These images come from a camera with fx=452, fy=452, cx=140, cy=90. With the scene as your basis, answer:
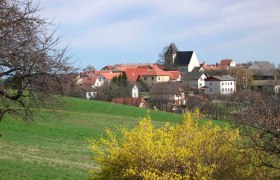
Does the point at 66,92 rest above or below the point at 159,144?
above

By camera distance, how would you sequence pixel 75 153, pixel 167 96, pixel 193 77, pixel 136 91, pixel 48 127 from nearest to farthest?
1. pixel 75 153
2. pixel 48 127
3. pixel 167 96
4. pixel 136 91
5. pixel 193 77

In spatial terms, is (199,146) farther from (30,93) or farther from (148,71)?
(148,71)

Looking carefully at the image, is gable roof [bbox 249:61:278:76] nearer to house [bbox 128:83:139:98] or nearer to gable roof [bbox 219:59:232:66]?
gable roof [bbox 219:59:232:66]

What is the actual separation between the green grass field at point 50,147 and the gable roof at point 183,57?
3928 inches

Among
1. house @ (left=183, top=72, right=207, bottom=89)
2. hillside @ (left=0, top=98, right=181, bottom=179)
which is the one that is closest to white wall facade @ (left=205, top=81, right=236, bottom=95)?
house @ (left=183, top=72, right=207, bottom=89)

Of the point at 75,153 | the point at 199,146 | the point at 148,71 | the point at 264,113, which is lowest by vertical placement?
the point at 75,153

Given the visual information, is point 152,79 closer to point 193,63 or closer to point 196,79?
point 196,79

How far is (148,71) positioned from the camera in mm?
121438

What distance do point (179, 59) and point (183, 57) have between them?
4.75 feet

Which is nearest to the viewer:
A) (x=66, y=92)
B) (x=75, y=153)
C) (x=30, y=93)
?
(x=30, y=93)

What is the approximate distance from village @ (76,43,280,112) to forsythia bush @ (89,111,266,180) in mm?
23530

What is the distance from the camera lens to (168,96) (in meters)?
73.4

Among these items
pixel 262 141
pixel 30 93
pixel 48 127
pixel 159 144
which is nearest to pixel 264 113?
pixel 262 141

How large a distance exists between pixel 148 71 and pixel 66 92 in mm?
107521
